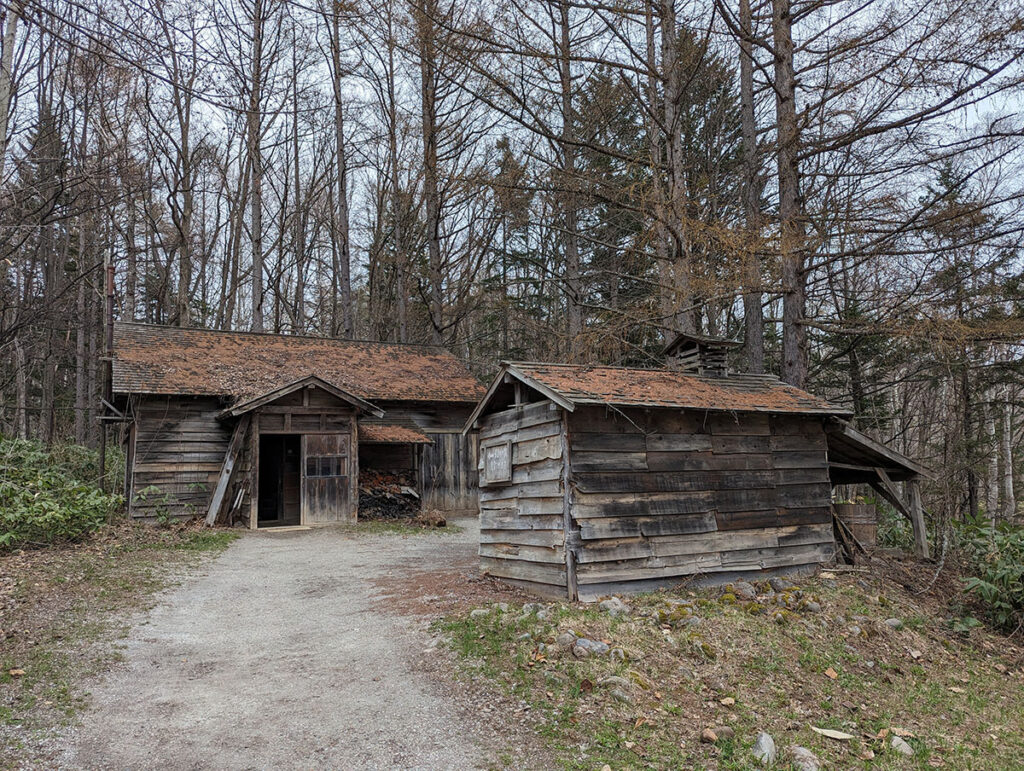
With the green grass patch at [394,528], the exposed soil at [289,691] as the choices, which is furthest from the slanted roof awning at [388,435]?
the exposed soil at [289,691]

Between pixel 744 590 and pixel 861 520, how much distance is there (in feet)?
12.5

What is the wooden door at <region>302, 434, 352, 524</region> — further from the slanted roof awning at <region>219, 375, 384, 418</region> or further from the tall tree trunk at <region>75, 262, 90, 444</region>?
the tall tree trunk at <region>75, 262, 90, 444</region>

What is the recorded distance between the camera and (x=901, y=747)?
18.8ft

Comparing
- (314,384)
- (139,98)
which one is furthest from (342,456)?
(139,98)

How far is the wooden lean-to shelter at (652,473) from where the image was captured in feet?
29.7

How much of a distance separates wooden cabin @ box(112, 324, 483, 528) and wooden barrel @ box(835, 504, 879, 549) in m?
11.3

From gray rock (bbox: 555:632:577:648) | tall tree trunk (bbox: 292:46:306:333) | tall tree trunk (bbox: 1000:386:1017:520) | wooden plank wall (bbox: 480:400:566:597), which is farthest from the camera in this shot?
tall tree trunk (bbox: 292:46:306:333)

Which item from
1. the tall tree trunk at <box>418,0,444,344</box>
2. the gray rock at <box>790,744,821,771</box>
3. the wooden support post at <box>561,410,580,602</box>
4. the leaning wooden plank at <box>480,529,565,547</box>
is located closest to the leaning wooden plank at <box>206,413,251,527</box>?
the leaning wooden plank at <box>480,529,565,547</box>

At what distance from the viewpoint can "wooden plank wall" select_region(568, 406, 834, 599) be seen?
905cm

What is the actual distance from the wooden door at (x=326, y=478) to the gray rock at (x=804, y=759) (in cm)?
1386

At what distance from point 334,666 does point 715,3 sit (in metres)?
12.5

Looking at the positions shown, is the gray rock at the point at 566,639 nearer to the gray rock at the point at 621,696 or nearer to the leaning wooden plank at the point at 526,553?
the gray rock at the point at 621,696

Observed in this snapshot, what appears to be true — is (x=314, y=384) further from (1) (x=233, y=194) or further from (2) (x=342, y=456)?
(1) (x=233, y=194)

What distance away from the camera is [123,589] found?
977 cm
